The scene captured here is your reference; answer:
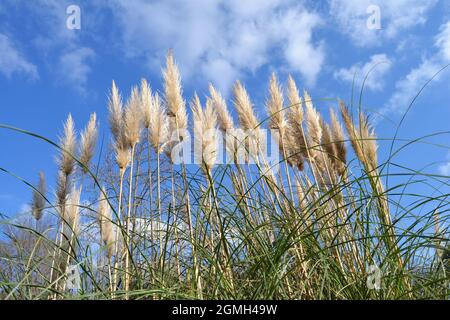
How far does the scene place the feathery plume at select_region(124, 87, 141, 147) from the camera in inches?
176

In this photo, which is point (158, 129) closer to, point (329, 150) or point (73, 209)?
point (73, 209)

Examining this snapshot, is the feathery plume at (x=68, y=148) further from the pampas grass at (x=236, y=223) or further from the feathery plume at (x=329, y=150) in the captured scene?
the feathery plume at (x=329, y=150)

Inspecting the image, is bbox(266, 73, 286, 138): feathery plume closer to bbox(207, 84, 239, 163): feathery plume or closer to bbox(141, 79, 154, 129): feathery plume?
bbox(207, 84, 239, 163): feathery plume

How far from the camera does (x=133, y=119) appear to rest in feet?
14.7

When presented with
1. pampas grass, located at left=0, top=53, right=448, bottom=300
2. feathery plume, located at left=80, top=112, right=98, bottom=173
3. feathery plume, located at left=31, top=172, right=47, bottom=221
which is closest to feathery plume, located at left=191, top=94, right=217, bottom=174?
pampas grass, located at left=0, top=53, right=448, bottom=300

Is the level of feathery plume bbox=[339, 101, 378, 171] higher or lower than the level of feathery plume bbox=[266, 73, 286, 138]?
lower

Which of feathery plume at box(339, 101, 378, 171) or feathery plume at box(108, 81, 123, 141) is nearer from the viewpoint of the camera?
feathery plume at box(339, 101, 378, 171)

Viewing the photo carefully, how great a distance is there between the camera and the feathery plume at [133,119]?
14.7ft

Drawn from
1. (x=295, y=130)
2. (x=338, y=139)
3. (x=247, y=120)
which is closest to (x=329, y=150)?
(x=338, y=139)

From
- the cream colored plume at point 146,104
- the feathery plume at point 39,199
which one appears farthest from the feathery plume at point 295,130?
the feathery plume at point 39,199

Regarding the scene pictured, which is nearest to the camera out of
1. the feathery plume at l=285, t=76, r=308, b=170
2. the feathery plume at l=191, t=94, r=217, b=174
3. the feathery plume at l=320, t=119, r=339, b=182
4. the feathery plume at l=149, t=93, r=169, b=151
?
the feathery plume at l=191, t=94, r=217, b=174
